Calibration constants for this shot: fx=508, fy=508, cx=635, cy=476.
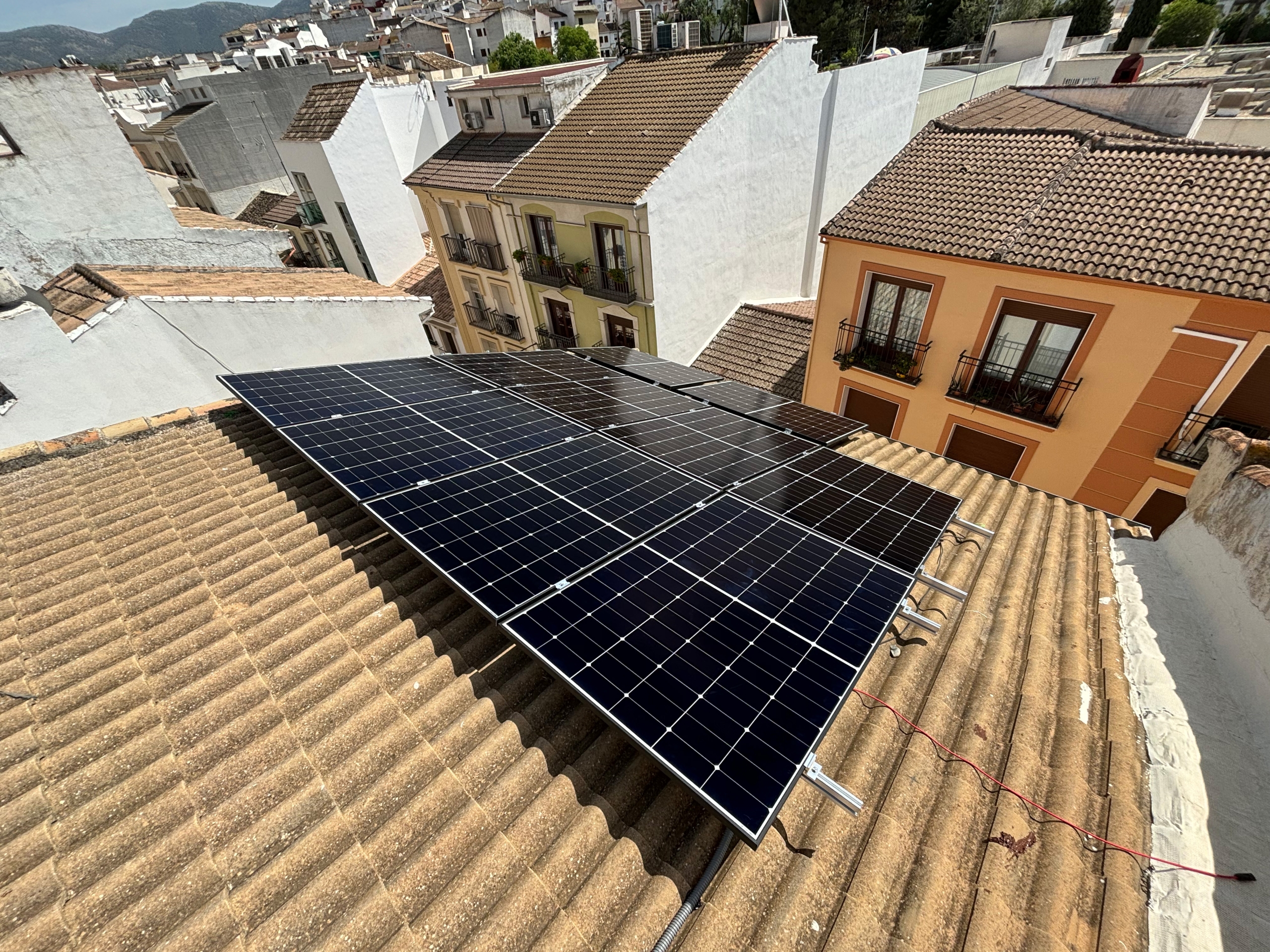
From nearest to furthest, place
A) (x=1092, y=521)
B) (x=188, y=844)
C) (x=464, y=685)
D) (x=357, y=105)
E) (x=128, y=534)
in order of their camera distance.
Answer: (x=188, y=844) → (x=464, y=685) → (x=128, y=534) → (x=1092, y=521) → (x=357, y=105)

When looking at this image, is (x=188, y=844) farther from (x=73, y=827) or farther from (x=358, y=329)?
(x=358, y=329)

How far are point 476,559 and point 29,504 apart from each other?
720cm

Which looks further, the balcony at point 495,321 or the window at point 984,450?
the balcony at point 495,321

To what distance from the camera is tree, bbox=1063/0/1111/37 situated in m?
45.3

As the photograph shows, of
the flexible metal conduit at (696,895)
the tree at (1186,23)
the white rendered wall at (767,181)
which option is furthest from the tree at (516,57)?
the flexible metal conduit at (696,895)

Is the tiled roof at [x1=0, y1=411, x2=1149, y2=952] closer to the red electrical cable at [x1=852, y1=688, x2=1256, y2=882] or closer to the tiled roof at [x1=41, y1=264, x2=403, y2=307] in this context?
the red electrical cable at [x1=852, y1=688, x2=1256, y2=882]

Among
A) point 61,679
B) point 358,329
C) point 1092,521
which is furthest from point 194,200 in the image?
point 1092,521

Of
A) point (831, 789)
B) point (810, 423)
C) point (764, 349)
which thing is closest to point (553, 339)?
point (764, 349)

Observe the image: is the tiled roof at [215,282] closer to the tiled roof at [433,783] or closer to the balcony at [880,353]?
the tiled roof at [433,783]

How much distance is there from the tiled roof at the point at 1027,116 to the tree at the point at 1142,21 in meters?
39.3

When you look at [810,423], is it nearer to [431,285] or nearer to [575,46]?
[431,285]

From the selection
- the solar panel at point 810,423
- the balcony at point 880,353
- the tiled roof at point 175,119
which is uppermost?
the tiled roof at point 175,119

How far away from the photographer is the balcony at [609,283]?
A: 18188mm

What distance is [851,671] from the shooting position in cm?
410
